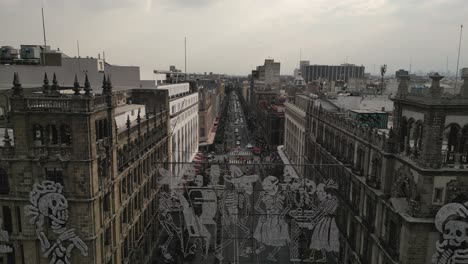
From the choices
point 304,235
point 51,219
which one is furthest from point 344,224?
point 51,219

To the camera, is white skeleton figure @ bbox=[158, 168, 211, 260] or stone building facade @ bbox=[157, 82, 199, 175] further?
stone building facade @ bbox=[157, 82, 199, 175]

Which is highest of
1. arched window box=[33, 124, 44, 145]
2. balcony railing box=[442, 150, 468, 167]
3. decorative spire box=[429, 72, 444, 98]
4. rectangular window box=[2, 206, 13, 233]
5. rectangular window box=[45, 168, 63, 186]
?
decorative spire box=[429, 72, 444, 98]

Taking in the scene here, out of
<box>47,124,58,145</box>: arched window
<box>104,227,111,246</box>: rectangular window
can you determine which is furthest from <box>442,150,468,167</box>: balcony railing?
<box>47,124,58,145</box>: arched window

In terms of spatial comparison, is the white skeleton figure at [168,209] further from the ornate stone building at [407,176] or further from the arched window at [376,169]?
the arched window at [376,169]


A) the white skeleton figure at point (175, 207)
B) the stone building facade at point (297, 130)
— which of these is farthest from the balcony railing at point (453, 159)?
the stone building facade at point (297, 130)

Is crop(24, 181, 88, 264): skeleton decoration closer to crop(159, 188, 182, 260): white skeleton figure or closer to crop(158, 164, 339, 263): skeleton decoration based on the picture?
crop(159, 188, 182, 260): white skeleton figure

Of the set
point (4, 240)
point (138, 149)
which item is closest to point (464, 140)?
point (138, 149)
